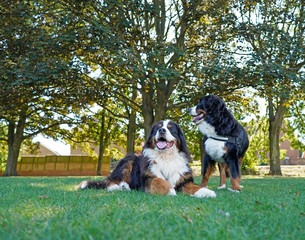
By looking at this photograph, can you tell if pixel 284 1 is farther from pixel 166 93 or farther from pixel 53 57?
pixel 53 57

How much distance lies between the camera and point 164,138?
5.33 metres

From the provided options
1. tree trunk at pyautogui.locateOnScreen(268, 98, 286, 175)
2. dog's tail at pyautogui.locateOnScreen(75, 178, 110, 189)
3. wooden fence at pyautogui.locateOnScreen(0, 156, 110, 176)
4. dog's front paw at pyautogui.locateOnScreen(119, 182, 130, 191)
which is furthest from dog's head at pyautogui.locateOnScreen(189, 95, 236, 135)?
wooden fence at pyautogui.locateOnScreen(0, 156, 110, 176)

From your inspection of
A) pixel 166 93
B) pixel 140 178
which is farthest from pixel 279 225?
pixel 166 93

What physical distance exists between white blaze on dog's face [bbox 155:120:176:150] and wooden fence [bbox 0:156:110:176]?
858 inches

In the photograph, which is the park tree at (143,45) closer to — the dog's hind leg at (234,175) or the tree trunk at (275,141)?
the dog's hind leg at (234,175)

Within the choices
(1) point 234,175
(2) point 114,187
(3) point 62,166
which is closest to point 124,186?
(2) point 114,187

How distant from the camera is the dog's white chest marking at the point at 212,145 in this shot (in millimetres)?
5844

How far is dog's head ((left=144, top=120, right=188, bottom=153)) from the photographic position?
5.30 meters

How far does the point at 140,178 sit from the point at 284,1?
14468 millimetres

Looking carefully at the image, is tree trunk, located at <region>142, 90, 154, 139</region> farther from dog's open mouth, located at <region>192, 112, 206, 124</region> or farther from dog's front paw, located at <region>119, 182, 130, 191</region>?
dog's front paw, located at <region>119, 182, 130, 191</region>

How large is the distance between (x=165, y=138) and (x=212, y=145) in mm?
1134

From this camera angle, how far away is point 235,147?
19.1ft

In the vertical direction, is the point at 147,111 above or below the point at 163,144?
above

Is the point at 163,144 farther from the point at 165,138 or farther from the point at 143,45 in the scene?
the point at 143,45
